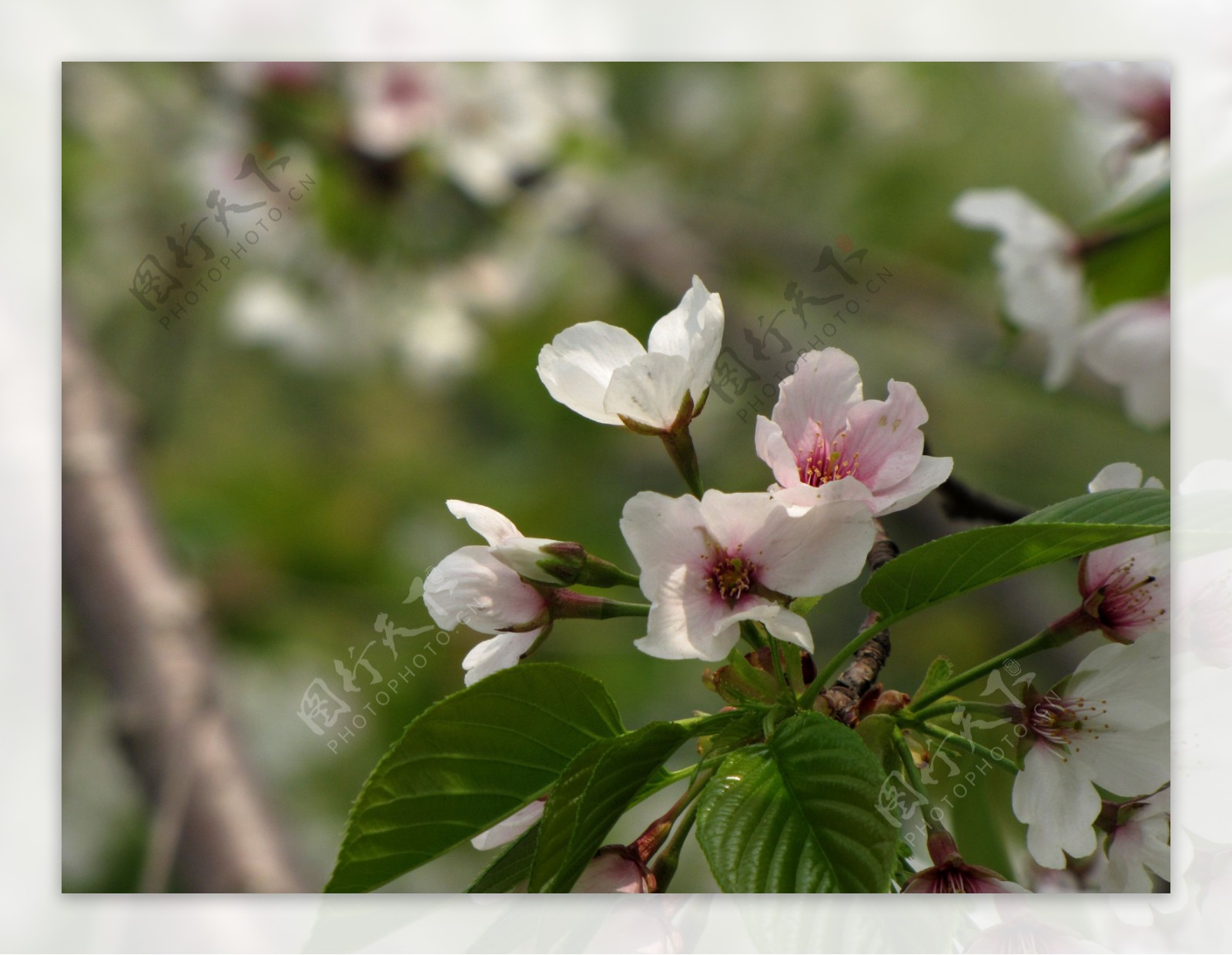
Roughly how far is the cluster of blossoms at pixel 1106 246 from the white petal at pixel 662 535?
0.46m

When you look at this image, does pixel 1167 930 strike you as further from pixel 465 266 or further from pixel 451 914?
pixel 465 266

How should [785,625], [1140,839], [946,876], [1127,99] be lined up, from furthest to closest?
[1127,99]
[1140,839]
[946,876]
[785,625]

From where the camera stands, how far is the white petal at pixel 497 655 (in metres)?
0.68

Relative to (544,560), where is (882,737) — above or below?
below

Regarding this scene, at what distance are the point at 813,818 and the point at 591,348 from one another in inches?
11.2

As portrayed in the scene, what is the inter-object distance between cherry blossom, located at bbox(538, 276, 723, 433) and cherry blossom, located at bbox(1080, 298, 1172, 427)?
0.45 metres

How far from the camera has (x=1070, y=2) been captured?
92 cm

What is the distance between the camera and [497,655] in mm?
693

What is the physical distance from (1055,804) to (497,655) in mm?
345

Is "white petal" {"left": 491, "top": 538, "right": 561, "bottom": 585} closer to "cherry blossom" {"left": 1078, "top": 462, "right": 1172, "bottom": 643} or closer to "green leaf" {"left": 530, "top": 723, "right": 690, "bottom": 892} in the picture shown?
"green leaf" {"left": 530, "top": 723, "right": 690, "bottom": 892}

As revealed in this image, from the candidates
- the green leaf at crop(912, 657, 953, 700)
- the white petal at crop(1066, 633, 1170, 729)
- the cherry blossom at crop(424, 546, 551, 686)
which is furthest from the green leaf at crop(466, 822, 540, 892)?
the white petal at crop(1066, 633, 1170, 729)

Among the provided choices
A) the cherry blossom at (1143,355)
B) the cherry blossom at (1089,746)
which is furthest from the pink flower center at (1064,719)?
the cherry blossom at (1143,355)

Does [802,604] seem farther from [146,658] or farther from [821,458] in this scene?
[146,658]

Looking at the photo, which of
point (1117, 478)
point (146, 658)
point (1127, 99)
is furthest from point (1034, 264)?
point (146, 658)
